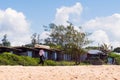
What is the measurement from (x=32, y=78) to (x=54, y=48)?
53.7m

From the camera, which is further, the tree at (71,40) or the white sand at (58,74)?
the tree at (71,40)

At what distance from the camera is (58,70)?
22.6 meters

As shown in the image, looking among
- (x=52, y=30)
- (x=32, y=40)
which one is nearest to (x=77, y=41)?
(x=52, y=30)

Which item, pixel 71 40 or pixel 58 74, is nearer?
pixel 58 74

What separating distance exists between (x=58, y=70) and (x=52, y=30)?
49.2 metres

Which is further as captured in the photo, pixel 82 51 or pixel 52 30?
pixel 52 30

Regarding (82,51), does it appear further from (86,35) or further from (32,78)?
(32,78)

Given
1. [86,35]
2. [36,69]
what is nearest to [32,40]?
[86,35]

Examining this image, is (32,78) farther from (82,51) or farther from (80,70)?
(82,51)

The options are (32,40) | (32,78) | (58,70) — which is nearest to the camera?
(32,78)

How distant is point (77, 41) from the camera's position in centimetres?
6406

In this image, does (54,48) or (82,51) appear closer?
(82,51)

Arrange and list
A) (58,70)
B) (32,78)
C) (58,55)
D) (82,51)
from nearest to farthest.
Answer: (32,78) → (58,70) → (82,51) → (58,55)

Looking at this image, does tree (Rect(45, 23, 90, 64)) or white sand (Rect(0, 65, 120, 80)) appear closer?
white sand (Rect(0, 65, 120, 80))
